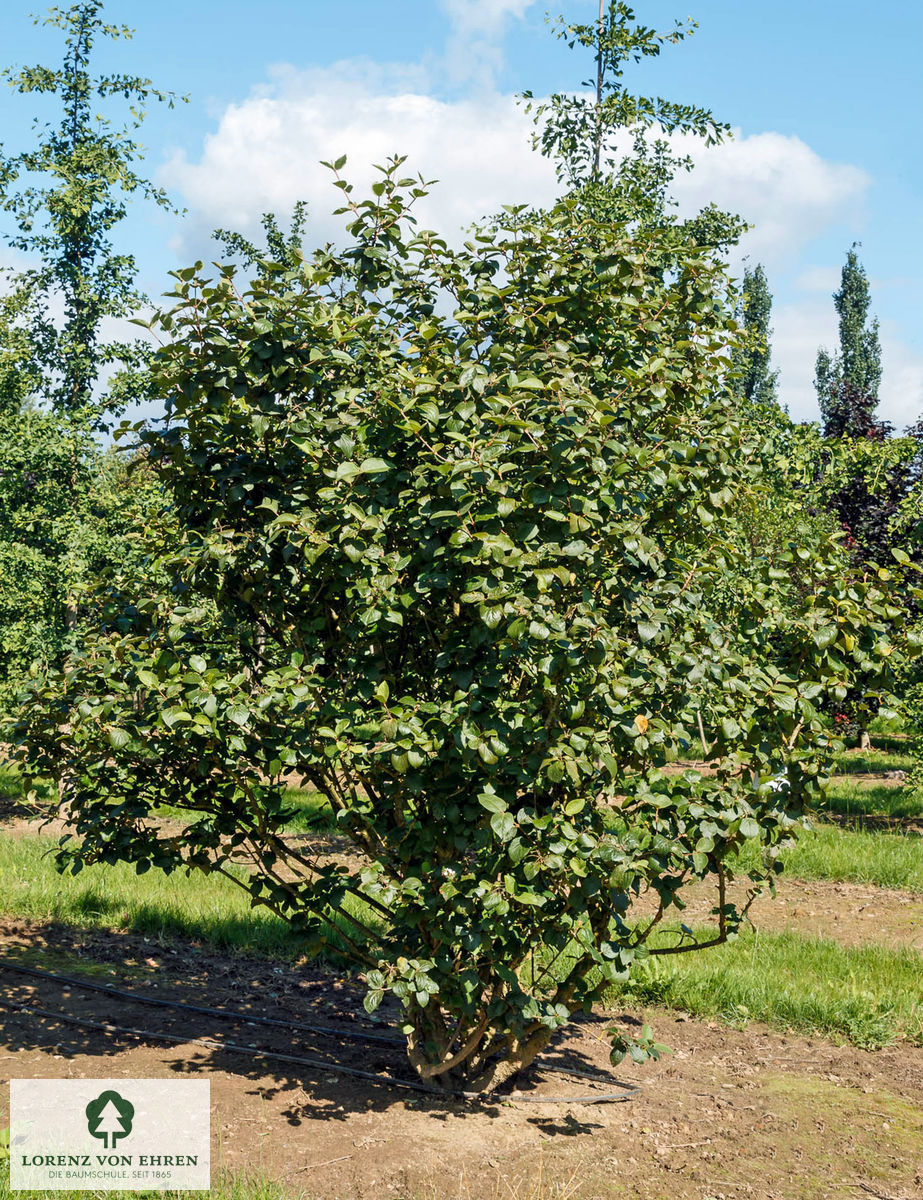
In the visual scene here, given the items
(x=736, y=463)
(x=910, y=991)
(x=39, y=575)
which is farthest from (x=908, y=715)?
(x=39, y=575)

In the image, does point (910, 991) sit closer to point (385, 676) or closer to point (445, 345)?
point (385, 676)

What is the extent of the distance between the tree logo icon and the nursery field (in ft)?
1.05

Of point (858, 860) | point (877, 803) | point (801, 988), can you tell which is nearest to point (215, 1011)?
point (801, 988)

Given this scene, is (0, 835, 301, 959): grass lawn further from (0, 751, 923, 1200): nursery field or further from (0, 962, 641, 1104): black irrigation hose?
(0, 962, 641, 1104): black irrigation hose

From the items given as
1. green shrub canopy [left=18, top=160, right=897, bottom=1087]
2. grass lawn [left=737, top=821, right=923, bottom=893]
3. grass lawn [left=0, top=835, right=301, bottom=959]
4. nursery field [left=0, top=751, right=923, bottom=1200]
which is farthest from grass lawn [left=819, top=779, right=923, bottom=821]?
green shrub canopy [left=18, top=160, right=897, bottom=1087]

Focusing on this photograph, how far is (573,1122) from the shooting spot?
4.26 m

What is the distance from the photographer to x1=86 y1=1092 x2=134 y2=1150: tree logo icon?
392 cm

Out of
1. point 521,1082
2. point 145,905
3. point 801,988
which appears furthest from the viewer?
point 145,905

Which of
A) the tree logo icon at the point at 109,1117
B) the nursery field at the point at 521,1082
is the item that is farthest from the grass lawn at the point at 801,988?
the tree logo icon at the point at 109,1117

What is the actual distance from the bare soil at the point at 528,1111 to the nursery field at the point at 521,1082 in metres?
0.01

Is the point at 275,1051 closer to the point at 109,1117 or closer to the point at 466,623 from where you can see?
the point at 109,1117

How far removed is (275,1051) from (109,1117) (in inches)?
39.9

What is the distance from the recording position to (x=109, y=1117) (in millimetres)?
4070

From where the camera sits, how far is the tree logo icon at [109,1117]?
392 centimetres
